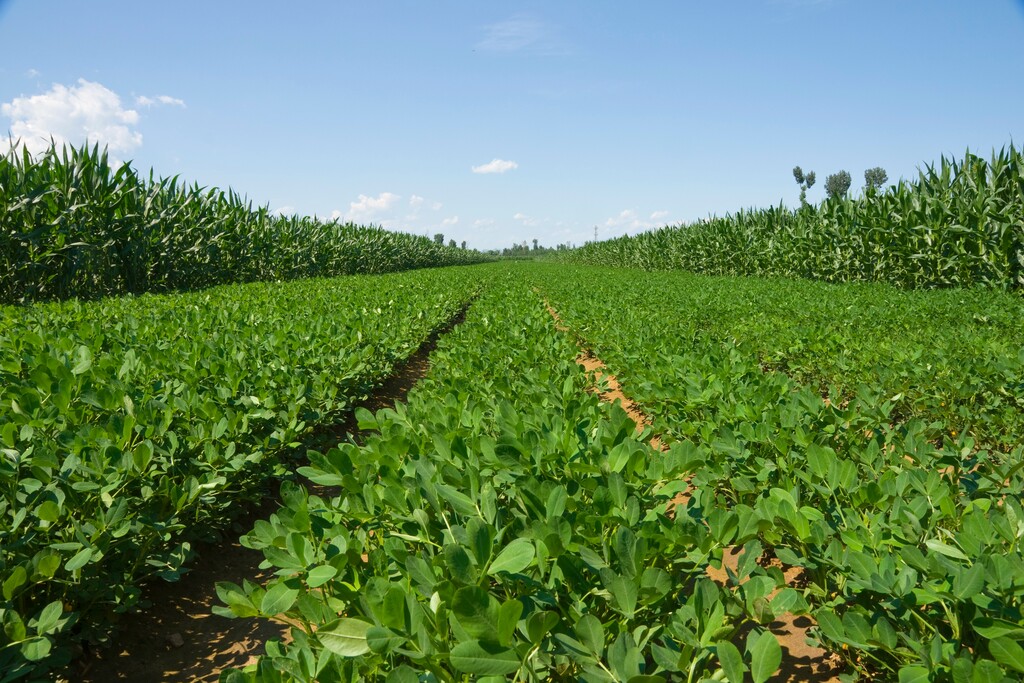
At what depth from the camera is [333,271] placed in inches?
1080

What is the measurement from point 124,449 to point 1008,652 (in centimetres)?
304

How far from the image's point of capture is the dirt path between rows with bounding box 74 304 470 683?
2.56 metres

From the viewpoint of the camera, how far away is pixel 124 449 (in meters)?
2.61

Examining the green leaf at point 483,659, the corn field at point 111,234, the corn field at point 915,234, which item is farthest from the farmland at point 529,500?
the corn field at point 915,234

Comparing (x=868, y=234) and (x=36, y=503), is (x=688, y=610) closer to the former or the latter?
(x=36, y=503)

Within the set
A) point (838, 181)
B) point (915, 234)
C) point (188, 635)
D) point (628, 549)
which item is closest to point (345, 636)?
point (628, 549)

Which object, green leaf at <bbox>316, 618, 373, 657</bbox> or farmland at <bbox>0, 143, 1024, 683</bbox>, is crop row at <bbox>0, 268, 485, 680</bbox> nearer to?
farmland at <bbox>0, 143, 1024, 683</bbox>

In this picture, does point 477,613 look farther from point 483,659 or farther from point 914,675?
point 914,675

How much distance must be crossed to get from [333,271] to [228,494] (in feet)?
83.5

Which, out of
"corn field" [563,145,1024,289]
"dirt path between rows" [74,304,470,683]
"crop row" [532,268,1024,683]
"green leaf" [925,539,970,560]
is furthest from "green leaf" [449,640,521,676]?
"corn field" [563,145,1024,289]

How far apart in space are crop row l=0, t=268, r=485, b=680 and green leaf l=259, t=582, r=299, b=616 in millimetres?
762

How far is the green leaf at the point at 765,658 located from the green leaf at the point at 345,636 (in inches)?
34.1

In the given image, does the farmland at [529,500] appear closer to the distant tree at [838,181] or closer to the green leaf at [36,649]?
the green leaf at [36,649]

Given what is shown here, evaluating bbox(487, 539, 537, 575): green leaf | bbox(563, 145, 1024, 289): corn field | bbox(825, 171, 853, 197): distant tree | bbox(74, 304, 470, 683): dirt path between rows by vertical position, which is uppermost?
bbox(825, 171, 853, 197): distant tree
